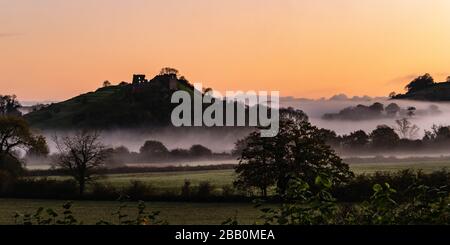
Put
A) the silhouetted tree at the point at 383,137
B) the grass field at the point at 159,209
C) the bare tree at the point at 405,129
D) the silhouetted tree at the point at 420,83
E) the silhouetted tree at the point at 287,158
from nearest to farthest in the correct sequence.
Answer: the grass field at the point at 159,209 < the silhouetted tree at the point at 287,158 < the silhouetted tree at the point at 420,83 < the silhouetted tree at the point at 383,137 < the bare tree at the point at 405,129

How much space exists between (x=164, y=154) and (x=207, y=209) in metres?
20.2

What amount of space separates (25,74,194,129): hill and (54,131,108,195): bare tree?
1.62 meters

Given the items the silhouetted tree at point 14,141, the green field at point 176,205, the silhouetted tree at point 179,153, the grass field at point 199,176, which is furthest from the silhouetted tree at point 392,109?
the silhouetted tree at point 14,141

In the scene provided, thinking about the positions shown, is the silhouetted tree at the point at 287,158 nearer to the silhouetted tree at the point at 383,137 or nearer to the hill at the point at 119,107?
the hill at the point at 119,107

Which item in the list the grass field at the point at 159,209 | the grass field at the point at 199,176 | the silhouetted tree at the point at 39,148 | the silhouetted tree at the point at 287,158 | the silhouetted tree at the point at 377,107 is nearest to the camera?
the grass field at the point at 159,209

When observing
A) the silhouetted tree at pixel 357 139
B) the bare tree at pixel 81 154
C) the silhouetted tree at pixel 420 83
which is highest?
the silhouetted tree at pixel 420 83

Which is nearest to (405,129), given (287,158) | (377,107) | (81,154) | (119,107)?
(377,107)

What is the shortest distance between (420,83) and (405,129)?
32.9 feet

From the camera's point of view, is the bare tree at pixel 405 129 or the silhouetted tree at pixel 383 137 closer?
the silhouetted tree at pixel 383 137

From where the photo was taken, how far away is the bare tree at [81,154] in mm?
48934

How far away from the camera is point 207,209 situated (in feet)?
121

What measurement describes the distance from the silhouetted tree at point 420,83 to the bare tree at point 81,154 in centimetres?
2406

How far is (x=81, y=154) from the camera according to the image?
171ft
